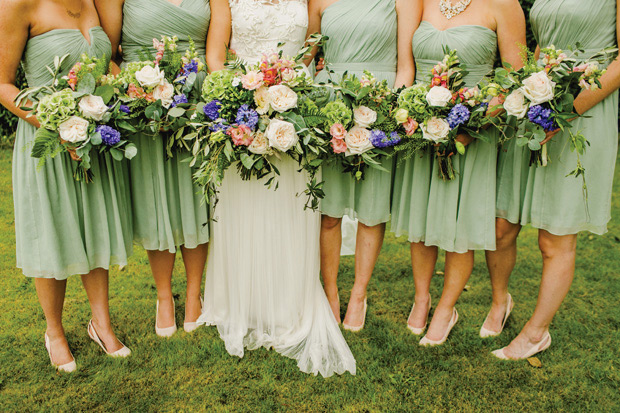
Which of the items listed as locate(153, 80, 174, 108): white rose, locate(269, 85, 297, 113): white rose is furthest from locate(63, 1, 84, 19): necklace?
locate(269, 85, 297, 113): white rose

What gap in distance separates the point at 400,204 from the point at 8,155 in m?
7.91

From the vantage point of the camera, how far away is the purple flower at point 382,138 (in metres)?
3.13

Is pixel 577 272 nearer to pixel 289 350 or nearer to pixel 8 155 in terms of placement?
pixel 289 350

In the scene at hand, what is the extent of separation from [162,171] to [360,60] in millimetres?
1579

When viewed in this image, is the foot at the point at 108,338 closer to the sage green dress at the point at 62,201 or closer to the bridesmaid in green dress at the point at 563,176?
the sage green dress at the point at 62,201

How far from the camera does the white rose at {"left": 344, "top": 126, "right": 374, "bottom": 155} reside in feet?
10.3

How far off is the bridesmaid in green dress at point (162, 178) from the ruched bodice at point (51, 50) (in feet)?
1.01

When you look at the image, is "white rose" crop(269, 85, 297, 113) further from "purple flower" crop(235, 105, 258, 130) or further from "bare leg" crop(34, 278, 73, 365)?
"bare leg" crop(34, 278, 73, 365)

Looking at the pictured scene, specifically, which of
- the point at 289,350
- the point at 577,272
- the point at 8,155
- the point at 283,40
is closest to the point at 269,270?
the point at 289,350

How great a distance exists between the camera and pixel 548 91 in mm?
2719

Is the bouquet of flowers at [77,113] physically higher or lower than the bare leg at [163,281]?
higher

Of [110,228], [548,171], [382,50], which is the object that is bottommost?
[110,228]

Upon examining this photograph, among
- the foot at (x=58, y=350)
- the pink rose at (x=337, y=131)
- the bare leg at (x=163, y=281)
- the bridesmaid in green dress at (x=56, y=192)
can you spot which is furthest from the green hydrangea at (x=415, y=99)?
the foot at (x=58, y=350)

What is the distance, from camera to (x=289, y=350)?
350 cm
